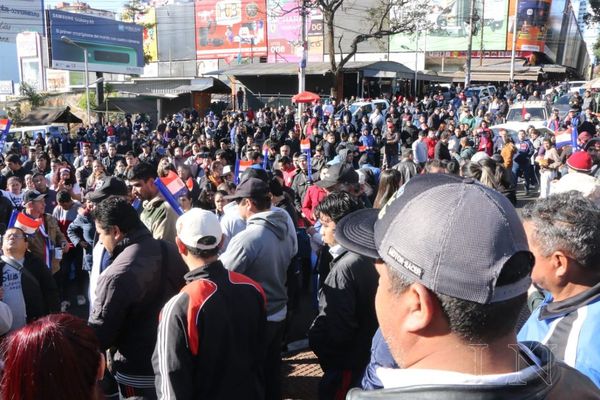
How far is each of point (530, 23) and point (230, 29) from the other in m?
32.1

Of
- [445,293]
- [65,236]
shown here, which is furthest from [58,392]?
[65,236]

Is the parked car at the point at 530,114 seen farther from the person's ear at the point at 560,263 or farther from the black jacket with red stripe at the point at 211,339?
the black jacket with red stripe at the point at 211,339

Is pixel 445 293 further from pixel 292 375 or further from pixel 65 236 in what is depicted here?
pixel 65 236

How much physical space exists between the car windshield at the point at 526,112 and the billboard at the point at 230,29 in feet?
142

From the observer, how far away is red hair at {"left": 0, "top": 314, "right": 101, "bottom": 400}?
1665mm

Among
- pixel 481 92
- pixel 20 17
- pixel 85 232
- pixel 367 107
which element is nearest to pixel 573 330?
pixel 85 232

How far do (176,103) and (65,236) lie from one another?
29580 mm

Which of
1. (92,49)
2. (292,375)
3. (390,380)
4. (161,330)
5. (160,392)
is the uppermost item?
(92,49)

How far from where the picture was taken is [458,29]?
2082 inches

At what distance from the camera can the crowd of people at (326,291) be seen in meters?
1.11

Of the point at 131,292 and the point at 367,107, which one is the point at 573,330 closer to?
the point at 131,292

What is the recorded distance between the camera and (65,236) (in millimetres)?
6777

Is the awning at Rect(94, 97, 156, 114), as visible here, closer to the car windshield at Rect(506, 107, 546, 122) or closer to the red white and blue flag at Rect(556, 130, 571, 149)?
the car windshield at Rect(506, 107, 546, 122)

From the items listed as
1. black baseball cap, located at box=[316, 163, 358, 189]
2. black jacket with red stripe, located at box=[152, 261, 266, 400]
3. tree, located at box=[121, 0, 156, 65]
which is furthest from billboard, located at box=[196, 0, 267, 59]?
black jacket with red stripe, located at box=[152, 261, 266, 400]
